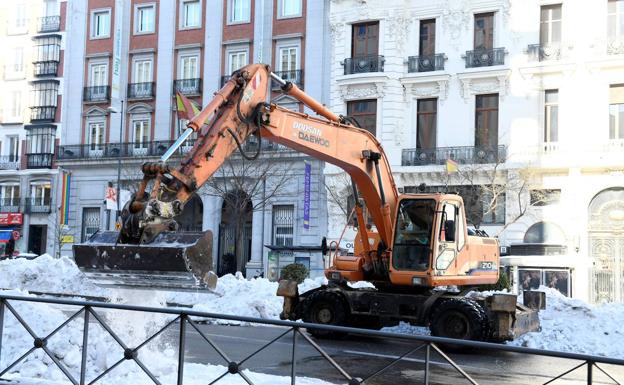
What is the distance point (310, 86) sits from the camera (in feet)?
125

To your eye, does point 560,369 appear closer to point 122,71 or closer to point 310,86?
point 310,86

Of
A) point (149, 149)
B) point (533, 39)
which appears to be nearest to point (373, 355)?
point (533, 39)

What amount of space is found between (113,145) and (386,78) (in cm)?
1674

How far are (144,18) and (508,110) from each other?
22.0m

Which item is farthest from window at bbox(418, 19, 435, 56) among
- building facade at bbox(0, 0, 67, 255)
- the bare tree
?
building facade at bbox(0, 0, 67, 255)

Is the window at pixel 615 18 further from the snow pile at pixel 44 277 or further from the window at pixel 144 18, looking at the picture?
the window at pixel 144 18

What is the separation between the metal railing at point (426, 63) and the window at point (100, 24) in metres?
19.0

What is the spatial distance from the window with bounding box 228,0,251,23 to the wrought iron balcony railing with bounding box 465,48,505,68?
1301 cm

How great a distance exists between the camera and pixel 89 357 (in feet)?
27.0

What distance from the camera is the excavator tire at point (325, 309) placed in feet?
49.0

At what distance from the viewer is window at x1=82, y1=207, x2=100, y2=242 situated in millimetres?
42969

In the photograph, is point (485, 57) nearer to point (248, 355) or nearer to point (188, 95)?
point (188, 95)

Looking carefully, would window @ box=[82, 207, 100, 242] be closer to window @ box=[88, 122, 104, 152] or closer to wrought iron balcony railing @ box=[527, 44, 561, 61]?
window @ box=[88, 122, 104, 152]

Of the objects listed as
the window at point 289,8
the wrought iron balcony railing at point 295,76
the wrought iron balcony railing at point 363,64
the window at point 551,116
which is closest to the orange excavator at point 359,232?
the window at point 551,116
